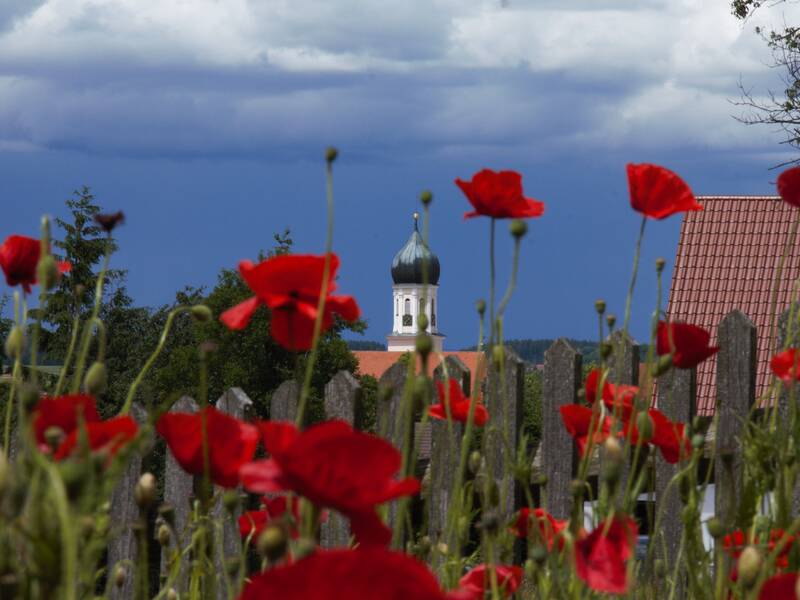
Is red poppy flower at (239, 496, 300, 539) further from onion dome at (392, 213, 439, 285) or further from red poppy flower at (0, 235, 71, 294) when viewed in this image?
onion dome at (392, 213, 439, 285)

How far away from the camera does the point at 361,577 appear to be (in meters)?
0.60

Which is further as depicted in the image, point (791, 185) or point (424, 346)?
point (791, 185)

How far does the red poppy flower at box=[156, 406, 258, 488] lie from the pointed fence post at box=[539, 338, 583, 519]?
7.41 feet

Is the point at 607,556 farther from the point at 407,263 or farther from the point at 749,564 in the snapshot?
the point at 407,263

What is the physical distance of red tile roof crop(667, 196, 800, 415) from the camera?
17.8m

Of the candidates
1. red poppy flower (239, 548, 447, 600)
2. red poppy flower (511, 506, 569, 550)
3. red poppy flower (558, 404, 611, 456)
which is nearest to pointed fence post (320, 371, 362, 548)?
red poppy flower (511, 506, 569, 550)

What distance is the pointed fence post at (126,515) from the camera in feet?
11.1

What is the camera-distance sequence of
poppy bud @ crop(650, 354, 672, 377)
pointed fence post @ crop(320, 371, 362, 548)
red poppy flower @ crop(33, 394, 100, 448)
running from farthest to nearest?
pointed fence post @ crop(320, 371, 362, 548)
poppy bud @ crop(650, 354, 672, 377)
red poppy flower @ crop(33, 394, 100, 448)

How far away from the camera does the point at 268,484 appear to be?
86cm

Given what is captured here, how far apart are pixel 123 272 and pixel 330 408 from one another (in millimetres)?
31425

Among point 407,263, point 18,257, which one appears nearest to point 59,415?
point 18,257

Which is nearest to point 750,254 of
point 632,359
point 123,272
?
point 632,359

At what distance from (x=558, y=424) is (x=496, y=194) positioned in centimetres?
196

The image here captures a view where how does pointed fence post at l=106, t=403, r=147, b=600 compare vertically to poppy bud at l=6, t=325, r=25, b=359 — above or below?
below
